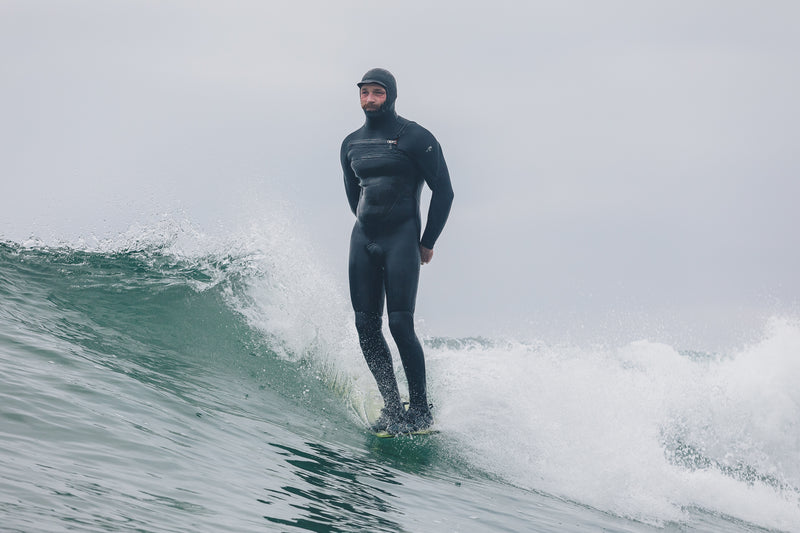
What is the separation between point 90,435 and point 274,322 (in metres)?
4.17

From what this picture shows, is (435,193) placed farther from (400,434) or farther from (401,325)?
(400,434)

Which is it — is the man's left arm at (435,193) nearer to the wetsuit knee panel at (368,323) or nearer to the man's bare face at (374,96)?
the man's bare face at (374,96)

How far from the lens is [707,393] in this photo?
10320 mm

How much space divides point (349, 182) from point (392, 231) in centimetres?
67

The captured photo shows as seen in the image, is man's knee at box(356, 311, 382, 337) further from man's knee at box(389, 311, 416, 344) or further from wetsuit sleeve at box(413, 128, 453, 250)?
wetsuit sleeve at box(413, 128, 453, 250)

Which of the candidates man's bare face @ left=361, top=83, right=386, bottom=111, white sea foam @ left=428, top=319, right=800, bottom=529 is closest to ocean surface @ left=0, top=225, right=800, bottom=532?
white sea foam @ left=428, top=319, right=800, bottom=529

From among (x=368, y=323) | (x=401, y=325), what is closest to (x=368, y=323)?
(x=368, y=323)

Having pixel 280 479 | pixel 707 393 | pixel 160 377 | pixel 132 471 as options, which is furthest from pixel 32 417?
pixel 707 393

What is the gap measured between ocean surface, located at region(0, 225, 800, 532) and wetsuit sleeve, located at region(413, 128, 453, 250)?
1.54 m

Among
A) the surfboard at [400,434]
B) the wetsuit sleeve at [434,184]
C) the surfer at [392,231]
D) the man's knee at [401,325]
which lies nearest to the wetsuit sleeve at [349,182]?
the surfer at [392,231]

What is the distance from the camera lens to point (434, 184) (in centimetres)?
601

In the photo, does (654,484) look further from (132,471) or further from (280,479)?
(132,471)

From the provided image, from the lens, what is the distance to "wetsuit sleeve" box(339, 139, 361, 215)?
6.30 meters

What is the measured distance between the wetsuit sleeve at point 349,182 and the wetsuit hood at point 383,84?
45 cm
